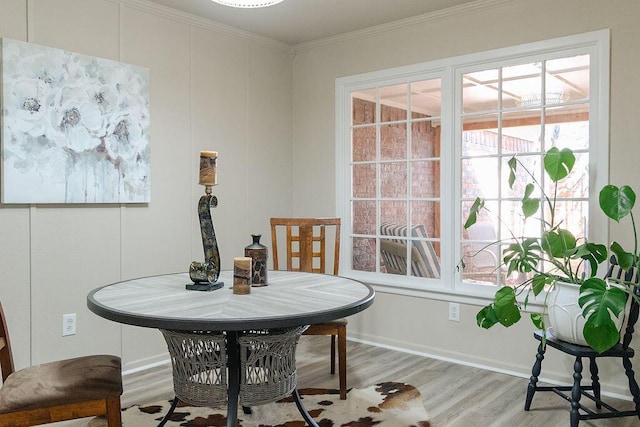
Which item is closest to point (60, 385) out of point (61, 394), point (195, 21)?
point (61, 394)

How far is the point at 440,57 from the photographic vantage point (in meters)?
3.81

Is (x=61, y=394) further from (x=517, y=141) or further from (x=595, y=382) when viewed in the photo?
(x=517, y=141)

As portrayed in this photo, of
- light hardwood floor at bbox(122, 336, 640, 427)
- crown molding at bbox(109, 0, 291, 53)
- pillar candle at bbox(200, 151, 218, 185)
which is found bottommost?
light hardwood floor at bbox(122, 336, 640, 427)

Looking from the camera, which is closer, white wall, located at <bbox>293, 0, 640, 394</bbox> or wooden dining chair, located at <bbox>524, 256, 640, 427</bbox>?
wooden dining chair, located at <bbox>524, 256, 640, 427</bbox>

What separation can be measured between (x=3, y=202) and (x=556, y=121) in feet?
10.7

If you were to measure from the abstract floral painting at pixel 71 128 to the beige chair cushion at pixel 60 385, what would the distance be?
1.28m

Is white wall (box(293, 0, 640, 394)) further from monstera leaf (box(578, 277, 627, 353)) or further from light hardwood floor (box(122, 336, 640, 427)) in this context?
monstera leaf (box(578, 277, 627, 353))

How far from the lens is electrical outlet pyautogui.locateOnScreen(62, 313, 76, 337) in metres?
3.20

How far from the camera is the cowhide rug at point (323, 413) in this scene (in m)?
2.66

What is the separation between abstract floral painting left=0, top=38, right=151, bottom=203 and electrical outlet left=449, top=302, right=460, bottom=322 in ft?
7.31

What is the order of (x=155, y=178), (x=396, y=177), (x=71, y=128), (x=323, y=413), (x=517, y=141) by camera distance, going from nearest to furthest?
1. (x=323, y=413)
2. (x=71, y=128)
3. (x=517, y=141)
4. (x=155, y=178)
5. (x=396, y=177)

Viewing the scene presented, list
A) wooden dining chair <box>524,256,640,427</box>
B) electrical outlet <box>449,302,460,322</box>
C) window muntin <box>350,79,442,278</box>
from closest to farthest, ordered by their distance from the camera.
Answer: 1. wooden dining chair <box>524,256,640,427</box>
2. electrical outlet <box>449,302,460,322</box>
3. window muntin <box>350,79,442,278</box>

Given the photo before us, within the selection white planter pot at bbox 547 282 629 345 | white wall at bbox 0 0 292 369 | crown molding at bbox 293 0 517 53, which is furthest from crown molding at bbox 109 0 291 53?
white planter pot at bbox 547 282 629 345

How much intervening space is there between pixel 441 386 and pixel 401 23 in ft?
8.42
